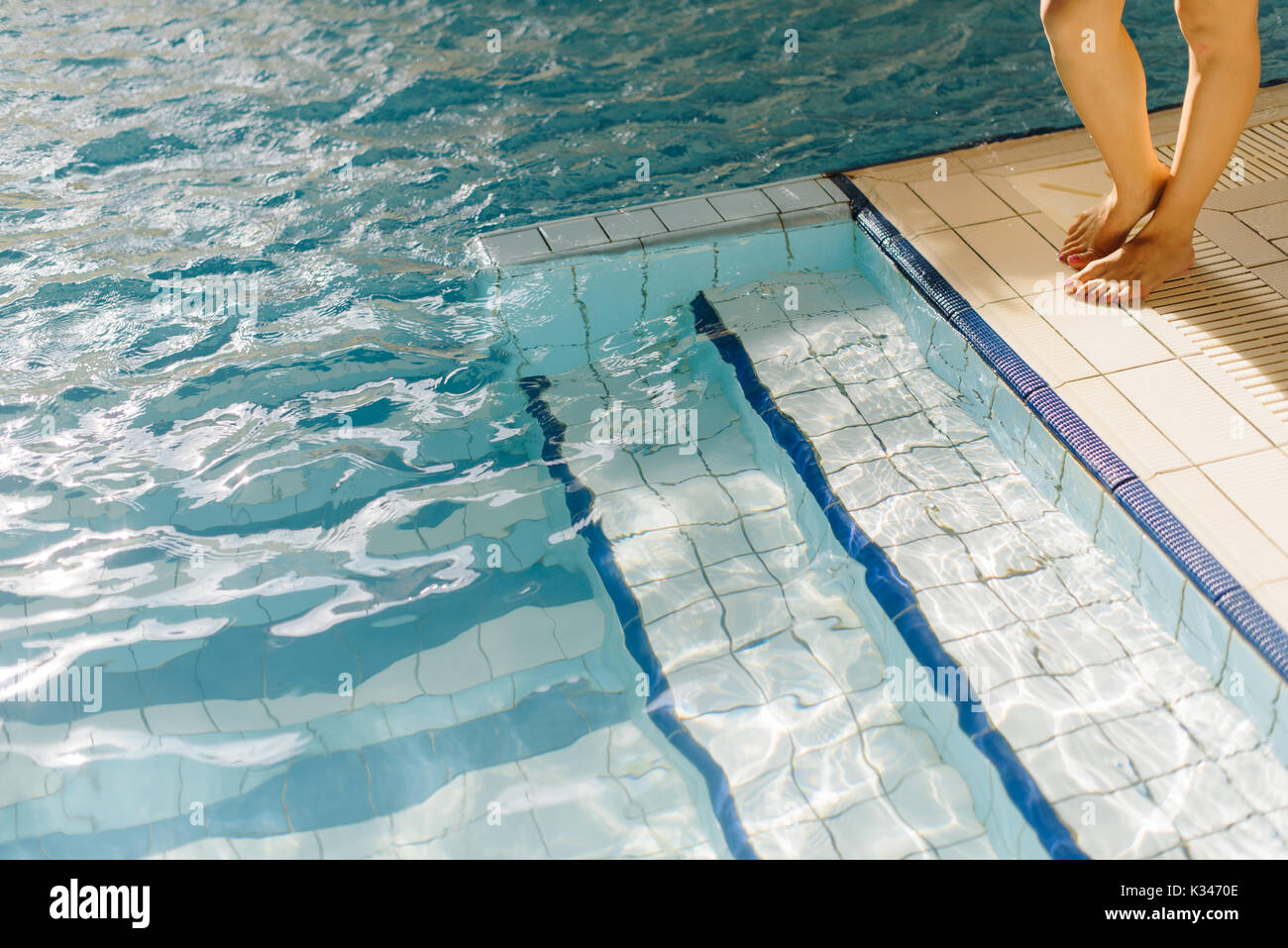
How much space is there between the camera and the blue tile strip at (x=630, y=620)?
2.28m

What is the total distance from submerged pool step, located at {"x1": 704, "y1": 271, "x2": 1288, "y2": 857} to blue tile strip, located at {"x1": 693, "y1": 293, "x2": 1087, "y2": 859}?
0.02m

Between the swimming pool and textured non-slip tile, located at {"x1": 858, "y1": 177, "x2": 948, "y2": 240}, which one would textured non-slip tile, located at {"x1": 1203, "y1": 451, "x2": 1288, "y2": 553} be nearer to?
the swimming pool

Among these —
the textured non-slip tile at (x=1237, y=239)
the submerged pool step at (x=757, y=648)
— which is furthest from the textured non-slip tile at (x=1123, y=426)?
the textured non-slip tile at (x=1237, y=239)

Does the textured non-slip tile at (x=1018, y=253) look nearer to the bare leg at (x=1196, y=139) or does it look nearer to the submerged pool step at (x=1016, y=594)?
the bare leg at (x=1196, y=139)

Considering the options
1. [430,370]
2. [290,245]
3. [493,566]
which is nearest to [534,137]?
[290,245]

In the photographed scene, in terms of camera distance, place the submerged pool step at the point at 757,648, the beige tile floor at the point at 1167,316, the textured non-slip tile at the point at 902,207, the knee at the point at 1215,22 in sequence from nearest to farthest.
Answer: the submerged pool step at the point at 757,648
the beige tile floor at the point at 1167,316
the knee at the point at 1215,22
the textured non-slip tile at the point at 902,207

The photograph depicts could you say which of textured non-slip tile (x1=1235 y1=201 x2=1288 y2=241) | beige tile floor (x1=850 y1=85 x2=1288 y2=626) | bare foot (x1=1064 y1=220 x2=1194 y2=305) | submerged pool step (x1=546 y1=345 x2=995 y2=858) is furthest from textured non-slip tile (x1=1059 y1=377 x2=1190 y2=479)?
textured non-slip tile (x1=1235 y1=201 x2=1288 y2=241)

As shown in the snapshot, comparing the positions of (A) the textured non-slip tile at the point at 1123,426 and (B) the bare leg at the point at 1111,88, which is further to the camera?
(B) the bare leg at the point at 1111,88

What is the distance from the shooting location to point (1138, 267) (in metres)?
3.12

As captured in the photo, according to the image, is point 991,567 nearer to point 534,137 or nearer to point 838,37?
point 534,137

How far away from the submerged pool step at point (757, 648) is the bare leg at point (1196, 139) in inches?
49.9

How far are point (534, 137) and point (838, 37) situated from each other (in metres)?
1.93

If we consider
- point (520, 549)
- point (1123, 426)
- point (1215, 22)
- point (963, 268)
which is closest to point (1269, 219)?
point (1215, 22)

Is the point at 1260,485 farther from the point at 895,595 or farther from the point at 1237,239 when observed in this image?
the point at 1237,239
